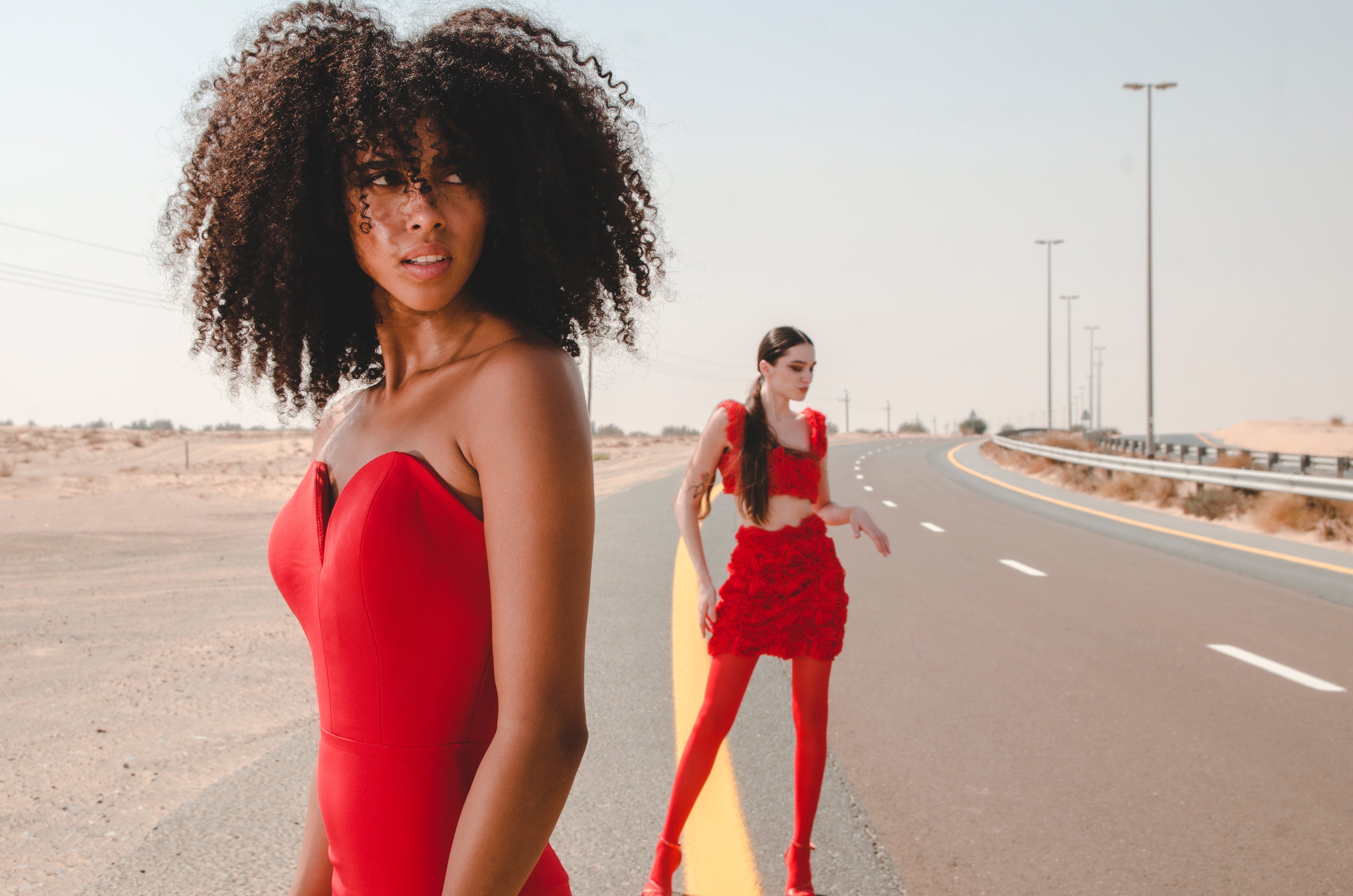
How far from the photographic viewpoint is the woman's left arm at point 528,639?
3.49 feet

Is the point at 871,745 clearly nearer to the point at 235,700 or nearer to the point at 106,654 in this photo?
the point at 235,700

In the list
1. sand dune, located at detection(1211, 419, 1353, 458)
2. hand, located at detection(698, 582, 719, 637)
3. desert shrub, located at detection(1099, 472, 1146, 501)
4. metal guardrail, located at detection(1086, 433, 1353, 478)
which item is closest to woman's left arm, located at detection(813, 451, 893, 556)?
hand, located at detection(698, 582, 719, 637)

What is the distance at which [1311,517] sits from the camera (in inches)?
546

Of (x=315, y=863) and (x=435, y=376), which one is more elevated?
(x=435, y=376)

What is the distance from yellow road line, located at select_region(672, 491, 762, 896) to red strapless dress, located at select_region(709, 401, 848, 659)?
0.50 m

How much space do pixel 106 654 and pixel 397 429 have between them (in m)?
5.96

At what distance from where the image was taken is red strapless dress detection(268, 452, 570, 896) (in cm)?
112

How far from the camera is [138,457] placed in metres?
53.2

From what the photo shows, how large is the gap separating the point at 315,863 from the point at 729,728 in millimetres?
2230

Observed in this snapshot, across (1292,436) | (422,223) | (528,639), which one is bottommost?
(1292,436)

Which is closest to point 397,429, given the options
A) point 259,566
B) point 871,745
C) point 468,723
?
point 468,723

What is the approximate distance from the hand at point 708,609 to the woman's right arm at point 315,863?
2.28 m

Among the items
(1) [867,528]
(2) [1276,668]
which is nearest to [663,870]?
(1) [867,528]

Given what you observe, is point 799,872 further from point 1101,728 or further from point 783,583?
point 1101,728
